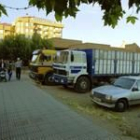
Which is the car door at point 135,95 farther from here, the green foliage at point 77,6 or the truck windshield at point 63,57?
the green foliage at point 77,6

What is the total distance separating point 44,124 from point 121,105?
530 centimetres

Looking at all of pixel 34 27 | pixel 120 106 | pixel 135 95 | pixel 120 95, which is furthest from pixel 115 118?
pixel 34 27

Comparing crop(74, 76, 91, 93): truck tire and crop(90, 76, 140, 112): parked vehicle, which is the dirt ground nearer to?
crop(90, 76, 140, 112): parked vehicle

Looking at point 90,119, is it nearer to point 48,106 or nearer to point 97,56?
point 48,106

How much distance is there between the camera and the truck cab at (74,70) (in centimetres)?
1895

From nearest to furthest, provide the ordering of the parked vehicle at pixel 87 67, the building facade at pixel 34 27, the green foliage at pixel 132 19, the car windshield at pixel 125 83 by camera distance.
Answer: the green foliage at pixel 132 19 < the car windshield at pixel 125 83 < the parked vehicle at pixel 87 67 < the building facade at pixel 34 27

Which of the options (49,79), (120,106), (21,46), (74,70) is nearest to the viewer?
(120,106)

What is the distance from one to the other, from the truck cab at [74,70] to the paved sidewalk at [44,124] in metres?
7.11

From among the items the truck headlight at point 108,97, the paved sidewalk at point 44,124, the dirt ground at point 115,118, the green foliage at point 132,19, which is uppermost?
the green foliage at point 132,19

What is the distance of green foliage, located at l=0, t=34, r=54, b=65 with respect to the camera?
48000 mm

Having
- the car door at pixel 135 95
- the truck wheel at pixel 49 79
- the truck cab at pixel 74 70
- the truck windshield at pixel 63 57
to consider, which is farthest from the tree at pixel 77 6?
the truck wheel at pixel 49 79

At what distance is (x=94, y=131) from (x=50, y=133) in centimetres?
Answer: 107

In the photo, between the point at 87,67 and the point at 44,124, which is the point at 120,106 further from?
the point at 87,67

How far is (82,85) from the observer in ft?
63.3
